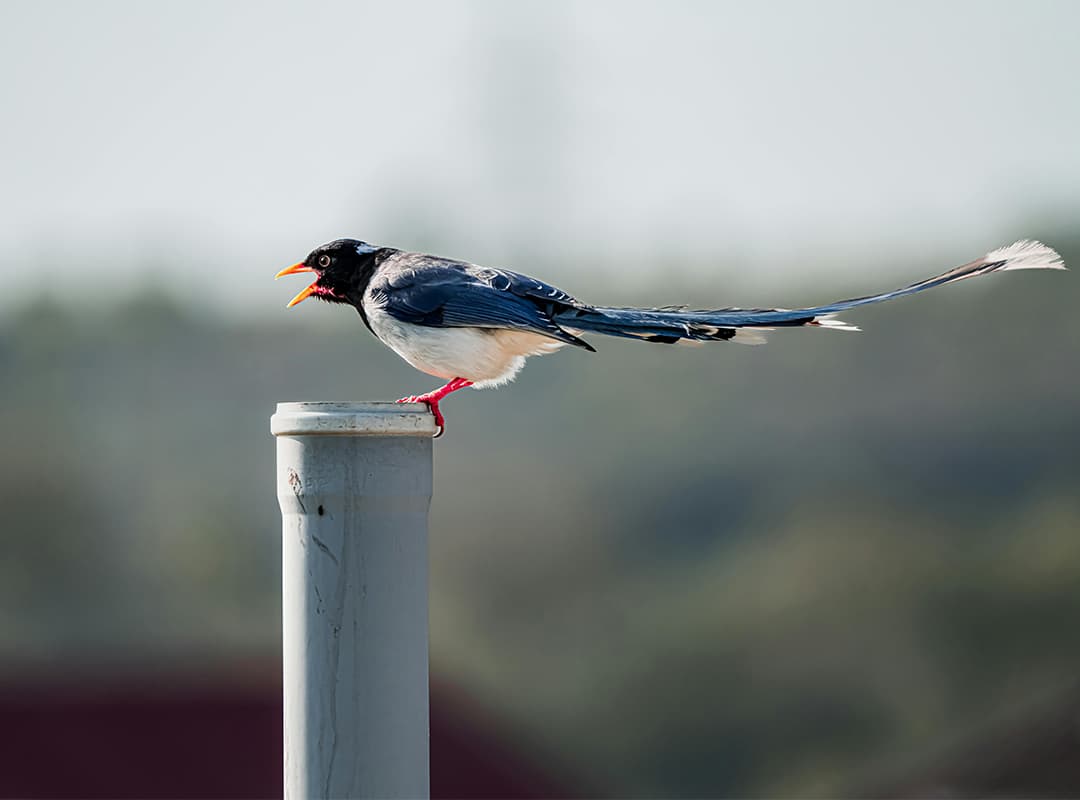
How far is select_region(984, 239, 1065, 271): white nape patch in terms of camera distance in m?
3.00

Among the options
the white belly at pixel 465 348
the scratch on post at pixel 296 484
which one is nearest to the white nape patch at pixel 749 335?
the white belly at pixel 465 348

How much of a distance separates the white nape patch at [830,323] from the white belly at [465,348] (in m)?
0.97

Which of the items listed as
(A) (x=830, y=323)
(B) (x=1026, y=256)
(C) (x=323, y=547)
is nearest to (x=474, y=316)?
(A) (x=830, y=323)

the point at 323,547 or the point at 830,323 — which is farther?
the point at 830,323

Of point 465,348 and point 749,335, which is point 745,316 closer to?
point 749,335

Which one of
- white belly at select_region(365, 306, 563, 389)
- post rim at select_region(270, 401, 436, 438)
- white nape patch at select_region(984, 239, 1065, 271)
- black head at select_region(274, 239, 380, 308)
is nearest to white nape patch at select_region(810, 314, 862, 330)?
white nape patch at select_region(984, 239, 1065, 271)

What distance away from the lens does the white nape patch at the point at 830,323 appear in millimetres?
3311

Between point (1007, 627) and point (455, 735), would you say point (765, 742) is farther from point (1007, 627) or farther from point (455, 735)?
point (455, 735)

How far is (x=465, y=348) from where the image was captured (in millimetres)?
4082

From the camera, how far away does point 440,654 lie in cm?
2130

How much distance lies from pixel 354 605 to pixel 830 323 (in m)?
1.57

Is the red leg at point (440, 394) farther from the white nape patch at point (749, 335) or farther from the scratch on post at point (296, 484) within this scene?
the scratch on post at point (296, 484)

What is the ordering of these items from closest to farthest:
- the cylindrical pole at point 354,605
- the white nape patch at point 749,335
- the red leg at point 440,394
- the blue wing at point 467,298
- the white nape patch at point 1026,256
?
the cylindrical pole at point 354,605, the white nape patch at point 1026,256, the white nape patch at point 749,335, the red leg at point 440,394, the blue wing at point 467,298

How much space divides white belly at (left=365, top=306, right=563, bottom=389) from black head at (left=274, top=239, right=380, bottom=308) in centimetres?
45
